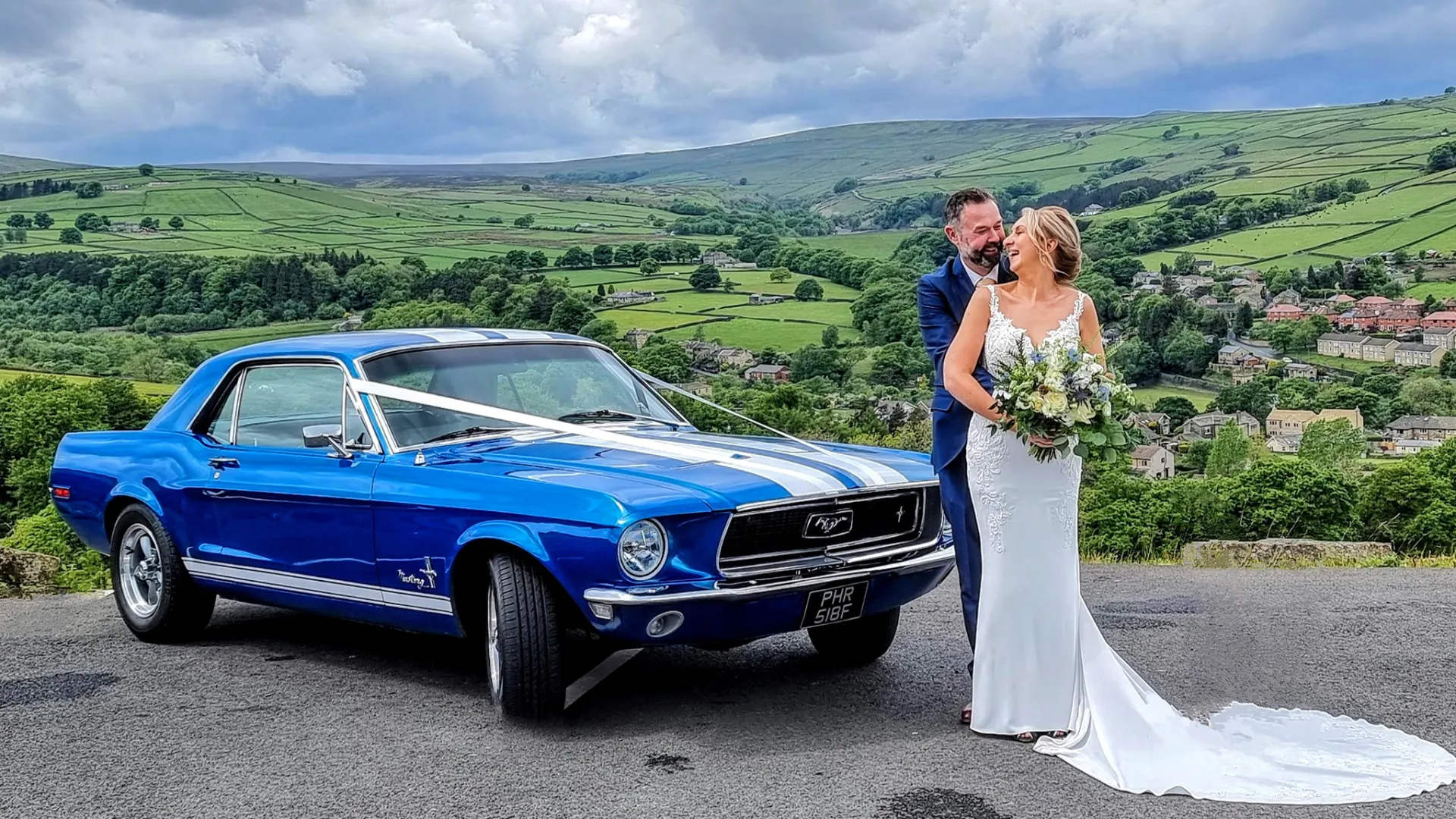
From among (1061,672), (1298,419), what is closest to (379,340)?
(1061,672)

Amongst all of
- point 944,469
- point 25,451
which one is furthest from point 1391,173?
point 944,469

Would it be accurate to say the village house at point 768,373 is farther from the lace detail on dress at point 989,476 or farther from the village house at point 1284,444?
the lace detail on dress at point 989,476

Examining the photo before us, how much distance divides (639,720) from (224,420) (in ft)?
10.2

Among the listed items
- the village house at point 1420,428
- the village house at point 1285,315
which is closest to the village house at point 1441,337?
the village house at point 1285,315

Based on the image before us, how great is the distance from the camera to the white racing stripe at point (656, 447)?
5441 millimetres

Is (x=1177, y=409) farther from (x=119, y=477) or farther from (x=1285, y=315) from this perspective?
(x=119, y=477)

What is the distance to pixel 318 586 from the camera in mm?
6180

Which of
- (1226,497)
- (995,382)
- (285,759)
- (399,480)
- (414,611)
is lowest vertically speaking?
(1226,497)

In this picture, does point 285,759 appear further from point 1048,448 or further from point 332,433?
point 1048,448

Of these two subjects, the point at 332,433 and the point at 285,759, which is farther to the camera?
the point at 332,433

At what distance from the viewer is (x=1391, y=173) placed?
136 metres

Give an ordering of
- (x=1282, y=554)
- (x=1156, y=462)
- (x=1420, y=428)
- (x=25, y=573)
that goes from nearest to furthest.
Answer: (x=25, y=573) → (x=1282, y=554) → (x=1156, y=462) → (x=1420, y=428)

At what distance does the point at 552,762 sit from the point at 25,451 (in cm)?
6551

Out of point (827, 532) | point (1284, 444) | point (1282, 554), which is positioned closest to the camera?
point (827, 532)
